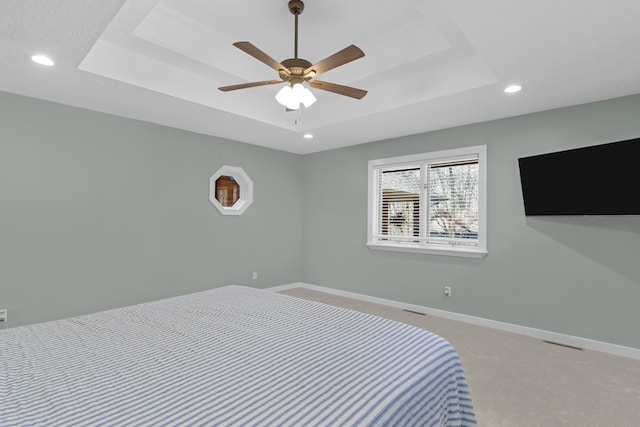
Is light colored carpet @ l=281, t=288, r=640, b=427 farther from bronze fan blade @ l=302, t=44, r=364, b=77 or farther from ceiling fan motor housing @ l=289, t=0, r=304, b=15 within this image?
ceiling fan motor housing @ l=289, t=0, r=304, b=15

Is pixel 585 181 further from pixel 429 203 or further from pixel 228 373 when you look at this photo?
pixel 228 373

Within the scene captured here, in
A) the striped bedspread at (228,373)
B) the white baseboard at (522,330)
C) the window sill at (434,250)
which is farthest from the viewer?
the window sill at (434,250)

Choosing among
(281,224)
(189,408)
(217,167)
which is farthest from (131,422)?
(281,224)

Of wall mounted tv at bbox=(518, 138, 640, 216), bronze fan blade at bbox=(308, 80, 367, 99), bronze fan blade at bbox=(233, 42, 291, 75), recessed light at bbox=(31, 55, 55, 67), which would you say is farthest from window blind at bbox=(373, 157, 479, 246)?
recessed light at bbox=(31, 55, 55, 67)

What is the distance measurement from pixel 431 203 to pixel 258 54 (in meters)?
3.01

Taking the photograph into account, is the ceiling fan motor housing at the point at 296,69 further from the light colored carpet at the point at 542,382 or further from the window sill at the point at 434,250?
the window sill at the point at 434,250

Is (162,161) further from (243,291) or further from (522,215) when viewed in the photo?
(522,215)

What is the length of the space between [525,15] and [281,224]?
4143mm

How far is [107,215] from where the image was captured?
3.57 m

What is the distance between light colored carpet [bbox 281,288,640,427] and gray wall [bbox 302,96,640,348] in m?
0.35

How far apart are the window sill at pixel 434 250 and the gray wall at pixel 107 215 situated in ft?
6.17

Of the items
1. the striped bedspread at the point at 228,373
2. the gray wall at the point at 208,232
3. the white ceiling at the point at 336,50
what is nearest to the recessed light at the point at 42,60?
the white ceiling at the point at 336,50

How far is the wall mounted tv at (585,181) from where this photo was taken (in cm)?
271

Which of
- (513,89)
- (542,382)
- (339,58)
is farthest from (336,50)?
(542,382)
